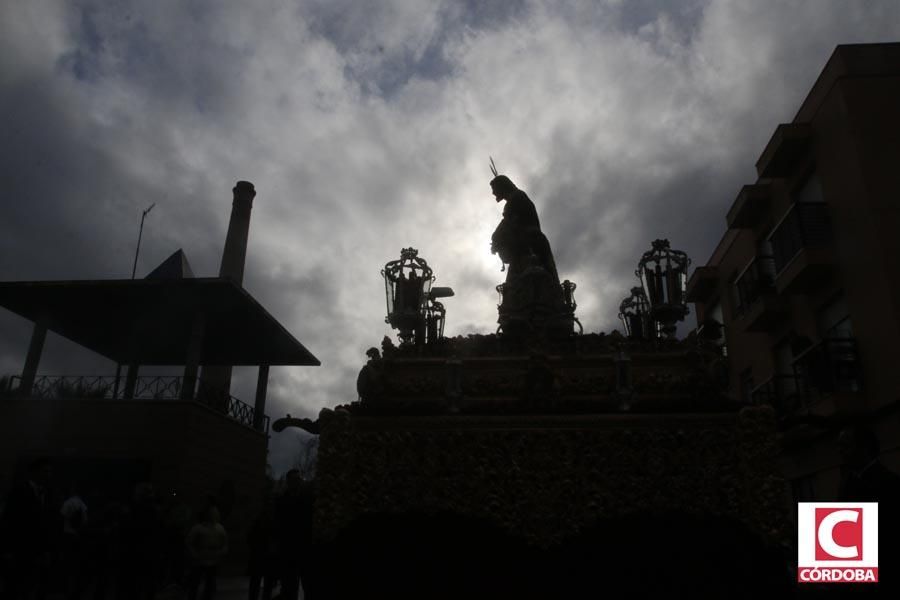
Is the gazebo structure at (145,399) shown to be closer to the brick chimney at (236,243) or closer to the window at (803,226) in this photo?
the brick chimney at (236,243)

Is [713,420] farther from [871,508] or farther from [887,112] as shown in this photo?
[887,112]

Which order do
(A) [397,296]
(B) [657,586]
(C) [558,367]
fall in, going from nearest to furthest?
1. (B) [657,586]
2. (C) [558,367]
3. (A) [397,296]

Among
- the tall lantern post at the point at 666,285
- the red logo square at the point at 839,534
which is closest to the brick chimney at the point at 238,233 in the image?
the tall lantern post at the point at 666,285

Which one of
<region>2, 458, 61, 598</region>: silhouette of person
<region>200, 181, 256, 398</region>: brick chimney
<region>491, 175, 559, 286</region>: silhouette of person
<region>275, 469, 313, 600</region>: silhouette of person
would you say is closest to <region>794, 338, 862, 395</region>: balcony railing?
<region>491, 175, 559, 286</region>: silhouette of person

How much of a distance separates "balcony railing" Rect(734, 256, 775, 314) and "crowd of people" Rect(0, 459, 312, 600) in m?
13.2

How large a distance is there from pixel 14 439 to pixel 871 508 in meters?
19.2

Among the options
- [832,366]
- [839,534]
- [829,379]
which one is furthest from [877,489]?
[829,379]

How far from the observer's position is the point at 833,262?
1236cm

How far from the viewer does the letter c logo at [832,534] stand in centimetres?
391

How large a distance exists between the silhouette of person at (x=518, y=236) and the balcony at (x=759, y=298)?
33.6 ft

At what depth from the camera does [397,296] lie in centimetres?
619

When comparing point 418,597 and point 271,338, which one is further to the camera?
point 271,338

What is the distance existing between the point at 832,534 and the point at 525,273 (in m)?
3.41

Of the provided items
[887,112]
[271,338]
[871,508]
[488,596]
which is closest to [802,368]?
[887,112]
